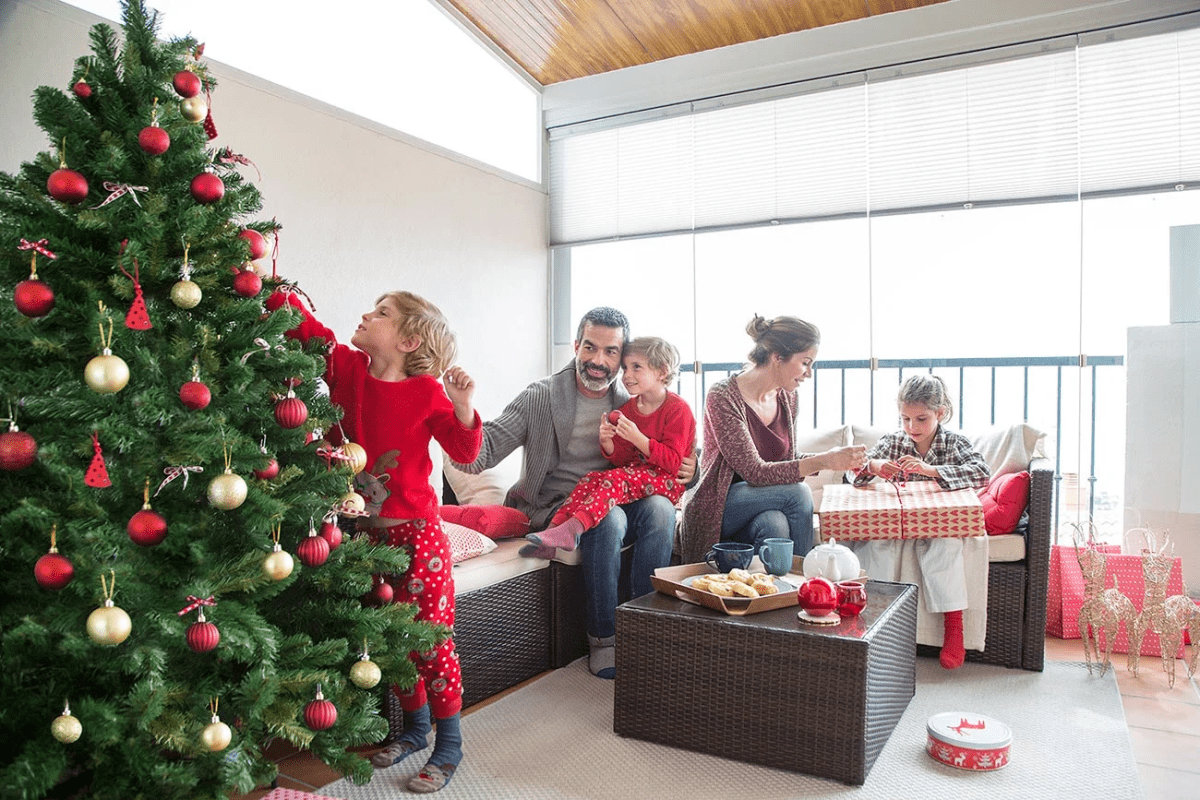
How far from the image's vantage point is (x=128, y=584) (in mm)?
1332

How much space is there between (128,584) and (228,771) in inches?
14.0

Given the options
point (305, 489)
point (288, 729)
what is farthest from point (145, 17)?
point (288, 729)

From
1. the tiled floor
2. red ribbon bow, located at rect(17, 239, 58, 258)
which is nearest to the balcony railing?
the tiled floor

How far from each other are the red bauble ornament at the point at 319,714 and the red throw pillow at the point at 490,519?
3.90 ft

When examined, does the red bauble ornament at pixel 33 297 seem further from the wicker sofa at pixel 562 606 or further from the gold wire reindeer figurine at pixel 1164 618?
the gold wire reindeer figurine at pixel 1164 618

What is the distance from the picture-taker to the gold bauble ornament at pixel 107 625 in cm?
127

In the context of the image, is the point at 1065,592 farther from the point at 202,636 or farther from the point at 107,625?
the point at 107,625

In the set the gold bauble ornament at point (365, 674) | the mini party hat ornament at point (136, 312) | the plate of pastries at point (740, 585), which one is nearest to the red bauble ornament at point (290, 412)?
the mini party hat ornament at point (136, 312)

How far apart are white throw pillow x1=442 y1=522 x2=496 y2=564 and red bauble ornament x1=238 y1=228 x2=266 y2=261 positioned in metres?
1.06

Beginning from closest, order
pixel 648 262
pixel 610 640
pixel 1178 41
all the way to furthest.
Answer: pixel 610 640 → pixel 1178 41 → pixel 648 262

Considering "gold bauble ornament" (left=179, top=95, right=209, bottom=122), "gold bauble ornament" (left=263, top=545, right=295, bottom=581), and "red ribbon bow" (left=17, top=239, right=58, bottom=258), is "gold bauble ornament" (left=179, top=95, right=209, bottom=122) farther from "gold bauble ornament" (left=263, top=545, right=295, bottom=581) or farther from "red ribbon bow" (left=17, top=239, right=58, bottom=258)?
"gold bauble ornament" (left=263, top=545, right=295, bottom=581)

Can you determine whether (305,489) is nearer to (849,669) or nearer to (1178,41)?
(849,669)

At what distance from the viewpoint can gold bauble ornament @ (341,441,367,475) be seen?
1.74 metres

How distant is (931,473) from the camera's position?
2.87 m
